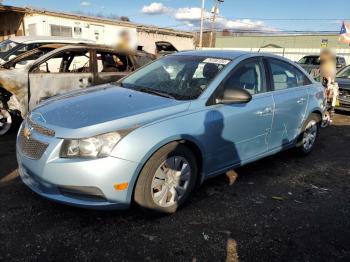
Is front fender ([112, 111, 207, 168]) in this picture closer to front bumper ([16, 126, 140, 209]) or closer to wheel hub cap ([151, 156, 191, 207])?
front bumper ([16, 126, 140, 209])

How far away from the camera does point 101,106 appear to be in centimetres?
335

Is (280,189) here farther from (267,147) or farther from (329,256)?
(329,256)

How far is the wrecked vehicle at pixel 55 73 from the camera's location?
579 cm

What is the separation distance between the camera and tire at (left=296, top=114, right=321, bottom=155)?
5.22 m

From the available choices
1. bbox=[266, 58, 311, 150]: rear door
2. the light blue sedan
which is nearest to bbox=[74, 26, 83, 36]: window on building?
the light blue sedan

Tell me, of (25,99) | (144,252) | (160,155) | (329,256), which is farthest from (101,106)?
(25,99)

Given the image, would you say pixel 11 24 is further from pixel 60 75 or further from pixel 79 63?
pixel 60 75

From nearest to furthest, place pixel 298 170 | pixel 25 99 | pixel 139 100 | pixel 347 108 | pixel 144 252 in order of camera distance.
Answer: pixel 144 252, pixel 139 100, pixel 298 170, pixel 25 99, pixel 347 108

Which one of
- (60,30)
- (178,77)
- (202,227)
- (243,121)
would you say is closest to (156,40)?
(60,30)

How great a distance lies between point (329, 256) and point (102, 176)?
80.5 inches

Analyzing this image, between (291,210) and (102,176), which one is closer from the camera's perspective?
(102,176)

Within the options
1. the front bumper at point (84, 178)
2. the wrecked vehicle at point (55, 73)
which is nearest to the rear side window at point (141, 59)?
the wrecked vehicle at point (55, 73)

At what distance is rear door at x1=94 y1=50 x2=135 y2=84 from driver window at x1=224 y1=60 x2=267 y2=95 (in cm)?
350

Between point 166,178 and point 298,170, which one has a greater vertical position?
point 166,178
